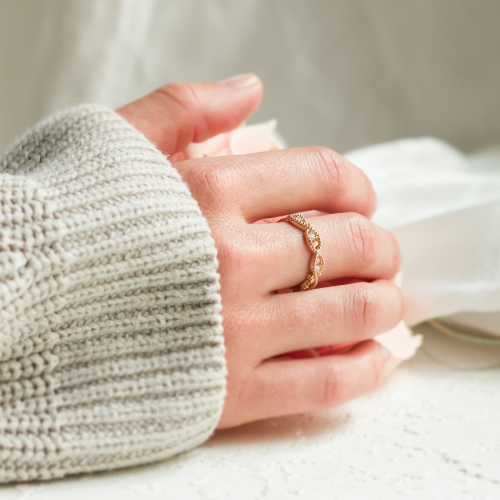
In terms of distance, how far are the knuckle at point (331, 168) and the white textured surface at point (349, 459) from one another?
26 centimetres

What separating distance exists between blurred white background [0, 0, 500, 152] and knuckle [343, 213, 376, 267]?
2.73 ft

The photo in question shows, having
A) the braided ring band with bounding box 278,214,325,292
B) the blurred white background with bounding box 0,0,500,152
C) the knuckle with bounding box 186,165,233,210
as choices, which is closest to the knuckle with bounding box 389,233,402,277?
the braided ring band with bounding box 278,214,325,292

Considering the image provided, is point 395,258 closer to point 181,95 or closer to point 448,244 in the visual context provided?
point 448,244

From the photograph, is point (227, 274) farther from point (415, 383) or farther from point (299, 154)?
point (415, 383)

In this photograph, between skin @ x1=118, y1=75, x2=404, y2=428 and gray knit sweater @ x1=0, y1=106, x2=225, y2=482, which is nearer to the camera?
gray knit sweater @ x1=0, y1=106, x2=225, y2=482

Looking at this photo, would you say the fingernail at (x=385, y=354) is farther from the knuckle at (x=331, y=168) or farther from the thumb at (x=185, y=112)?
the thumb at (x=185, y=112)

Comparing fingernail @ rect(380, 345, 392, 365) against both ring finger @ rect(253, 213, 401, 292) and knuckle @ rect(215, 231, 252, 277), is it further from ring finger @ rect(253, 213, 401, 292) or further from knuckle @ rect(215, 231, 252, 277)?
knuckle @ rect(215, 231, 252, 277)

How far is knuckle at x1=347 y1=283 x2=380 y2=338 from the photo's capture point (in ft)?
2.02

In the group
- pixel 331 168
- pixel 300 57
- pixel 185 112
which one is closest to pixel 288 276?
pixel 331 168

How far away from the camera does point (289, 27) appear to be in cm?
141

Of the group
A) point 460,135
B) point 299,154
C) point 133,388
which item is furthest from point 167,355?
A: point 460,135

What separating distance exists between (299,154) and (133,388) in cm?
32

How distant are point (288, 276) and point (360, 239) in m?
0.10

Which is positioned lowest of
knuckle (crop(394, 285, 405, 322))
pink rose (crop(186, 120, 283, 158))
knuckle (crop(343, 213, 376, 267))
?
knuckle (crop(394, 285, 405, 322))
